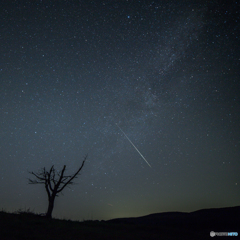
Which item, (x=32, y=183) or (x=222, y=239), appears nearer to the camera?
(x=222, y=239)

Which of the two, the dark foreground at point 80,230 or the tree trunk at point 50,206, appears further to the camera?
the tree trunk at point 50,206

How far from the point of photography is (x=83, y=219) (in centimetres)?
1435

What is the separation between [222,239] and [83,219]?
34.9 feet

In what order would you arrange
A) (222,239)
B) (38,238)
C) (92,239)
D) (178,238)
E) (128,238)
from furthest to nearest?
(222,239) → (178,238) → (128,238) → (92,239) → (38,238)

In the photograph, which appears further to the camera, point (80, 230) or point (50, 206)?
point (50, 206)

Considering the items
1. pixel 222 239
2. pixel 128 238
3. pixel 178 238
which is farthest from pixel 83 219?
pixel 222 239

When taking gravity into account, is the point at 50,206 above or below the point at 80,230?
above

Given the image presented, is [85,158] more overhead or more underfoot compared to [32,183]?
more overhead

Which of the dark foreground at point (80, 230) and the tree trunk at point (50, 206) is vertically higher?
the tree trunk at point (50, 206)

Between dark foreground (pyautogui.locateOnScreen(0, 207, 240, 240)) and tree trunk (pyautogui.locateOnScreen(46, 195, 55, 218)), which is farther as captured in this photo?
tree trunk (pyautogui.locateOnScreen(46, 195, 55, 218))

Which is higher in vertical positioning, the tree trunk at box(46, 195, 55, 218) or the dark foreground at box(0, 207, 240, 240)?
the tree trunk at box(46, 195, 55, 218)

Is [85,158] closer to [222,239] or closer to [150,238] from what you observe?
[150,238]

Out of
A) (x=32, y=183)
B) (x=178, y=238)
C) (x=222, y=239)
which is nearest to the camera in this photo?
(x=178, y=238)

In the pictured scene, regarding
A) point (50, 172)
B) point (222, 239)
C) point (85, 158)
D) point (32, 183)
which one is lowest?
point (222, 239)
